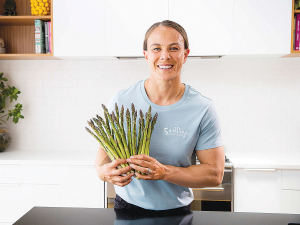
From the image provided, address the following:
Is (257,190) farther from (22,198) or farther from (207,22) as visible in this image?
(22,198)

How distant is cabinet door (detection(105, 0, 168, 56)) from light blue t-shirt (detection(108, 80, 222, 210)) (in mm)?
1406

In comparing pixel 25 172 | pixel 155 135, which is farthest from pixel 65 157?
pixel 155 135

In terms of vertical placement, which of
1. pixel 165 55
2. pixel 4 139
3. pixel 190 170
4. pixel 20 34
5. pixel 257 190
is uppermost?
pixel 20 34

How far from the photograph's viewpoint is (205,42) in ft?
8.31

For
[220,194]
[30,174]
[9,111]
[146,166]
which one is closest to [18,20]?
[9,111]

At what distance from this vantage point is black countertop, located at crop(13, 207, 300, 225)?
1.03 metres

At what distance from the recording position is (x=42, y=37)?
270cm

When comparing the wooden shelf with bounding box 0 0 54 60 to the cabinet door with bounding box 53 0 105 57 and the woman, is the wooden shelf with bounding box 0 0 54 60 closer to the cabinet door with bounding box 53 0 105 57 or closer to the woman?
the cabinet door with bounding box 53 0 105 57

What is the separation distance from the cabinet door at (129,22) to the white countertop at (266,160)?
1366 millimetres

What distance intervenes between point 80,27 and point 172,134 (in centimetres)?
180

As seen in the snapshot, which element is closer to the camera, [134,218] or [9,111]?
[134,218]

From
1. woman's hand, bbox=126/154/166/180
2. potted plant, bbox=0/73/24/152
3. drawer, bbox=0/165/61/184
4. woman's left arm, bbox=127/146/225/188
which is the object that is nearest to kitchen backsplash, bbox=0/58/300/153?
potted plant, bbox=0/73/24/152

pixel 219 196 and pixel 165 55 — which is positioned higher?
pixel 165 55

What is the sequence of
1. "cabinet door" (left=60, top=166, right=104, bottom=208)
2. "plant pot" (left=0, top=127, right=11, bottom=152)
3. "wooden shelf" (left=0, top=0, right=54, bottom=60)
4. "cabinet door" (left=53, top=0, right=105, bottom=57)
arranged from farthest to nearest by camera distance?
"wooden shelf" (left=0, top=0, right=54, bottom=60), "plant pot" (left=0, top=127, right=11, bottom=152), "cabinet door" (left=53, top=0, right=105, bottom=57), "cabinet door" (left=60, top=166, right=104, bottom=208)
